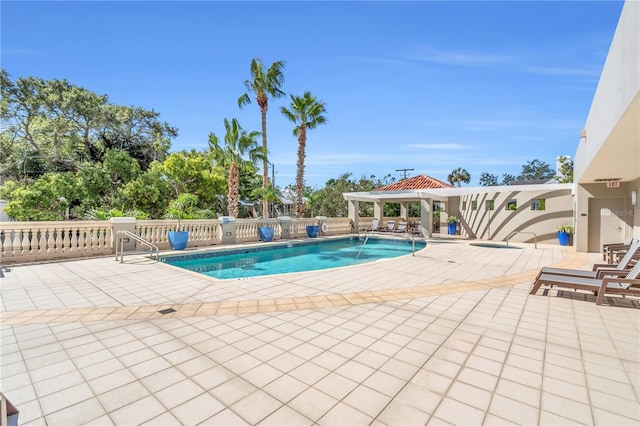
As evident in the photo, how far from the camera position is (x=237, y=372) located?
321 centimetres

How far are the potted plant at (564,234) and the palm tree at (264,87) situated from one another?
49.0ft

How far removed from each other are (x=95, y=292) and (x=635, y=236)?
16.0 m

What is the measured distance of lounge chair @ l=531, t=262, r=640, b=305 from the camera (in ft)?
18.0

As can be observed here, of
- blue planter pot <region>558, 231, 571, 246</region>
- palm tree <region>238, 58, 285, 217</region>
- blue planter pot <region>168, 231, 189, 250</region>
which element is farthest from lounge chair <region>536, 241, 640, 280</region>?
palm tree <region>238, 58, 285, 217</region>

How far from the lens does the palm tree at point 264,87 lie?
17.4m

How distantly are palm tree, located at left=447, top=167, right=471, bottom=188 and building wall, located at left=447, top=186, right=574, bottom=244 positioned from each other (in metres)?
40.2

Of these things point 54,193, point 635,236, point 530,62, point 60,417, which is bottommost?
point 60,417

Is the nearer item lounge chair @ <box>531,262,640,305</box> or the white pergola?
lounge chair @ <box>531,262,640,305</box>

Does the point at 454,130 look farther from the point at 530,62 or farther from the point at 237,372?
the point at 237,372

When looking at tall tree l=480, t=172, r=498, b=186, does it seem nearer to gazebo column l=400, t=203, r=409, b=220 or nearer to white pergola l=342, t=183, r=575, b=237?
gazebo column l=400, t=203, r=409, b=220

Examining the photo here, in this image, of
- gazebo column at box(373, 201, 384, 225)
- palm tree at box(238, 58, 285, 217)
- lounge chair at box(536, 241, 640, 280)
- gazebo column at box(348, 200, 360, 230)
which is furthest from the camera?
gazebo column at box(373, 201, 384, 225)

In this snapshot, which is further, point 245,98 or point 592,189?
point 245,98

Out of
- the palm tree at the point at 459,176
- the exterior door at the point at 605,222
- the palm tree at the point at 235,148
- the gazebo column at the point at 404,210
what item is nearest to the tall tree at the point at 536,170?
the palm tree at the point at 459,176

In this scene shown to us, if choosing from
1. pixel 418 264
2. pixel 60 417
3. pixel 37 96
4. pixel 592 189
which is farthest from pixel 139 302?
pixel 37 96
